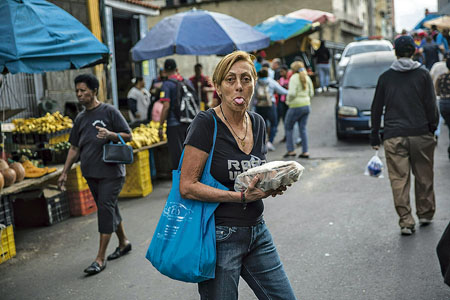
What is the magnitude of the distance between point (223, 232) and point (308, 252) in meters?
3.21

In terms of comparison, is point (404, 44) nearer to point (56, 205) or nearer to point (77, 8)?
point (56, 205)

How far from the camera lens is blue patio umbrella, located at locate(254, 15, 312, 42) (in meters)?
19.5

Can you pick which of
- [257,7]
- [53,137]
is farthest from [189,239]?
[257,7]

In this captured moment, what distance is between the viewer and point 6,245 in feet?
20.7

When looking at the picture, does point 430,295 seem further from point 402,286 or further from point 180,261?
point 180,261

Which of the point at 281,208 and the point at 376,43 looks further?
the point at 376,43

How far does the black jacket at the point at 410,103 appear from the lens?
5.95 metres

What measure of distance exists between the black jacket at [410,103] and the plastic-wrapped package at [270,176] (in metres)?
3.63

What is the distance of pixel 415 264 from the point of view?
17.1ft

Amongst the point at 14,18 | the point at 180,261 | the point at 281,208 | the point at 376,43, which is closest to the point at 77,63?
the point at 14,18

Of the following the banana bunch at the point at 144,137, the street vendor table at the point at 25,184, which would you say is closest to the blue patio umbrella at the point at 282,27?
the banana bunch at the point at 144,137

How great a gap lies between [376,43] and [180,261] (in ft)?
65.3

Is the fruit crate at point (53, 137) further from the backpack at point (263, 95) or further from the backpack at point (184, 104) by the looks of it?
the backpack at point (263, 95)

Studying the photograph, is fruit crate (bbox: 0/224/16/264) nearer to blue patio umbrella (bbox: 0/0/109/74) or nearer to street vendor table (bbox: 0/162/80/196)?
street vendor table (bbox: 0/162/80/196)
